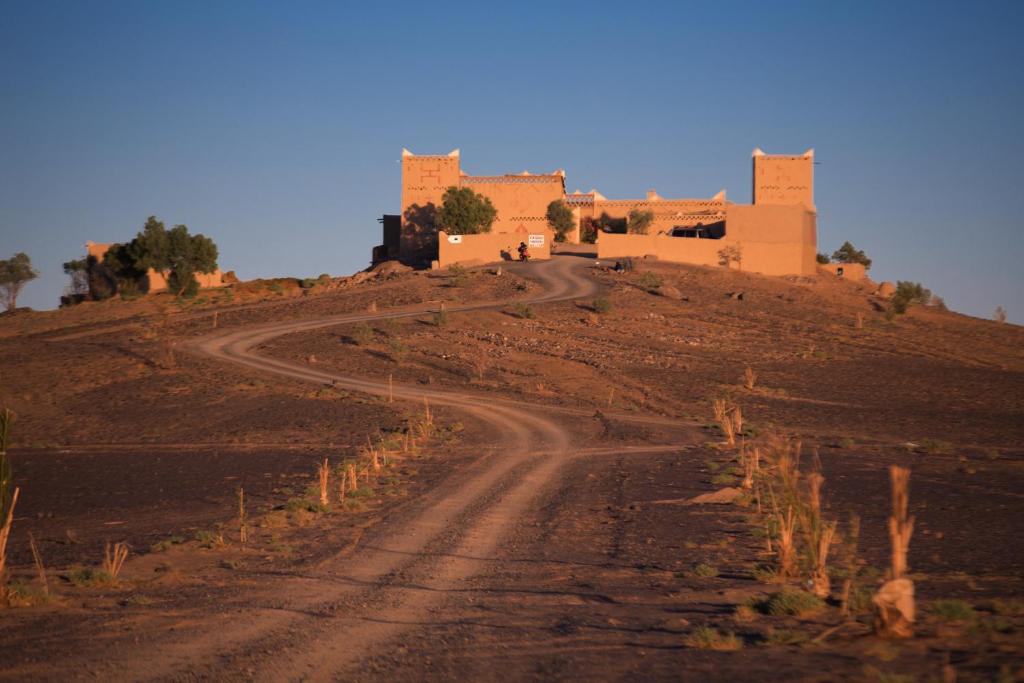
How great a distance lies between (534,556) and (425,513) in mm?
3338

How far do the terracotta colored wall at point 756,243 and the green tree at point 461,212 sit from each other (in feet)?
40.5

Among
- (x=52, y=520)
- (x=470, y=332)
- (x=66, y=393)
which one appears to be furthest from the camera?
(x=470, y=332)

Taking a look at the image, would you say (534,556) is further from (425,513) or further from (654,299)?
(654,299)

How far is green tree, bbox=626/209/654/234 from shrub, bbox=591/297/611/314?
23.9m

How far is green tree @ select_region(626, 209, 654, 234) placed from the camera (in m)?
69.2

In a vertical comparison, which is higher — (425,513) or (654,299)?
(654,299)

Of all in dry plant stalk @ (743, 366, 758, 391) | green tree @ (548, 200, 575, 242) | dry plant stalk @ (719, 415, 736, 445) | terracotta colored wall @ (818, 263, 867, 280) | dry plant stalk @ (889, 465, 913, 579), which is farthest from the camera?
terracotta colored wall @ (818, 263, 867, 280)

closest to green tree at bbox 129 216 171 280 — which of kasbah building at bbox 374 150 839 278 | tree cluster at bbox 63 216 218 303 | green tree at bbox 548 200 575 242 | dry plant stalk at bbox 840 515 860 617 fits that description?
tree cluster at bbox 63 216 218 303

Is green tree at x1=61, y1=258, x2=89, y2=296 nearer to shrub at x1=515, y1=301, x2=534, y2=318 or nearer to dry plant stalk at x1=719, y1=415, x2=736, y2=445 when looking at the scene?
shrub at x1=515, y1=301, x2=534, y2=318

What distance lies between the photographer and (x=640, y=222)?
2726 inches

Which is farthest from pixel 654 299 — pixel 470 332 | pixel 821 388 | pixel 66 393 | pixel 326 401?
pixel 66 393

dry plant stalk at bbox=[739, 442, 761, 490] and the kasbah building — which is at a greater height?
the kasbah building

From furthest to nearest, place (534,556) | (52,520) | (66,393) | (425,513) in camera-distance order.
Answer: (66,393) < (52,520) < (425,513) < (534,556)

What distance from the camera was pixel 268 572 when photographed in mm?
10859
